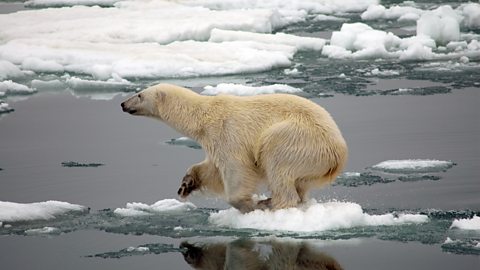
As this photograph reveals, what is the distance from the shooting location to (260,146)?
7.05 m

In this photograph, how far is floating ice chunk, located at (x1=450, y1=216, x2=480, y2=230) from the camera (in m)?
6.48

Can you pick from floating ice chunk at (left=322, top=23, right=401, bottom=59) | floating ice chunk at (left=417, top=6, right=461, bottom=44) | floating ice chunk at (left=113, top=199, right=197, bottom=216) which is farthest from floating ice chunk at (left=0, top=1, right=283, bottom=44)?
floating ice chunk at (left=113, top=199, right=197, bottom=216)

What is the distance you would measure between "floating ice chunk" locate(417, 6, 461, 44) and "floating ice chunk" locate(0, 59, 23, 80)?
18.3 ft

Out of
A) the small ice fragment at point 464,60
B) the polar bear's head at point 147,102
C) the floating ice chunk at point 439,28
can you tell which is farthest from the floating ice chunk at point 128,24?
the polar bear's head at point 147,102

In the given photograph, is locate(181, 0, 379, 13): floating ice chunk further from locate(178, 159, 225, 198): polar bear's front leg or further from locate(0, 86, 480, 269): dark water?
locate(178, 159, 225, 198): polar bear's front leg

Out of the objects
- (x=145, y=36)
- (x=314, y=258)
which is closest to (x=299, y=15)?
(x=145, y=36)

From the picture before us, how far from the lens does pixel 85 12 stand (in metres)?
17.4

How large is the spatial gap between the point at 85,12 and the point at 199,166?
10525 mm

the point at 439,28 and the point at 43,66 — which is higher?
the point at 439,28

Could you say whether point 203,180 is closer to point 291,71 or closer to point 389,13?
point 291,71

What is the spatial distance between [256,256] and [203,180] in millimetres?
1280

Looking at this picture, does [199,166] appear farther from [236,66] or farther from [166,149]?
[236,66]

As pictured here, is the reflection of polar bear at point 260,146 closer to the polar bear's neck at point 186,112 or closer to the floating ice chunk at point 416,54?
the polar bear's neck at point 186,112

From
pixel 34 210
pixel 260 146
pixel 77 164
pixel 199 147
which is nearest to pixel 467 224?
pixel 260 146
